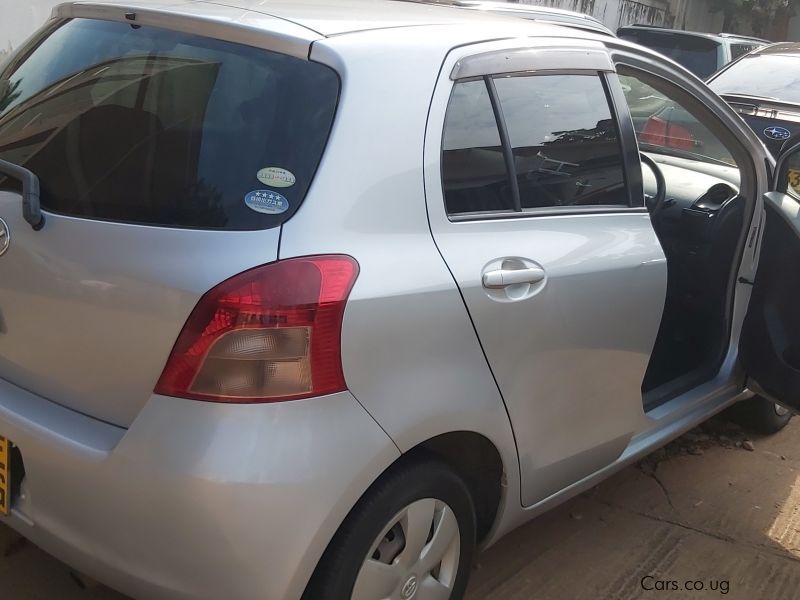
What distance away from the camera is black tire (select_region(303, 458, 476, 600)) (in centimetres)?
190

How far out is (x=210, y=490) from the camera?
1.72m

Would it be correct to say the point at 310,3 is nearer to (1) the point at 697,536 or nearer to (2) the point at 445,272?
(2) the point at 445,272

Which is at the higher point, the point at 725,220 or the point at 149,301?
the point at 149,301

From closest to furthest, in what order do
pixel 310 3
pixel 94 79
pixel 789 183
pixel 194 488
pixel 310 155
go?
pixel 194 488
pixel 310 155
pixel 94 79
pixel 310 3
pixel 789 183

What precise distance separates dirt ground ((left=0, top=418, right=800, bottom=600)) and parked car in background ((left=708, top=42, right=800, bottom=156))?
2.85 meters

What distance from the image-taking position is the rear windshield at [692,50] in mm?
9656

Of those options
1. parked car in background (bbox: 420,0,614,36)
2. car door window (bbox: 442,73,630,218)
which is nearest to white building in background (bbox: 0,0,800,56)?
parked car in background (bbox: 420,0,614,36)

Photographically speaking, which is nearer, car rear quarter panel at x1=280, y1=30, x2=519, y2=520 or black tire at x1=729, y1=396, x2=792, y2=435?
car rear quarter panel at x1=280, y1=30, x2=519, y2=520

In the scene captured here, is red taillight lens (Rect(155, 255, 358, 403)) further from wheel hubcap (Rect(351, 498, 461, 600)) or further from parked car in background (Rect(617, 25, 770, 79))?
parked car in background (Rect(617, 25, 770, 79))

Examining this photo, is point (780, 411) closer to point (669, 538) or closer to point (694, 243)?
point (694, 243)

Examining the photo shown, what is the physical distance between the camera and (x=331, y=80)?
198 centimetres

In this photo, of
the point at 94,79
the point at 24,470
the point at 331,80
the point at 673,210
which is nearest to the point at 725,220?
the point at 673,210

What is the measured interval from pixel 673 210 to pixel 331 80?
217cm

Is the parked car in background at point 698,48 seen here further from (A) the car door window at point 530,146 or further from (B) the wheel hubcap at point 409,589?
(B) the wheel hubcap at point 409,589
